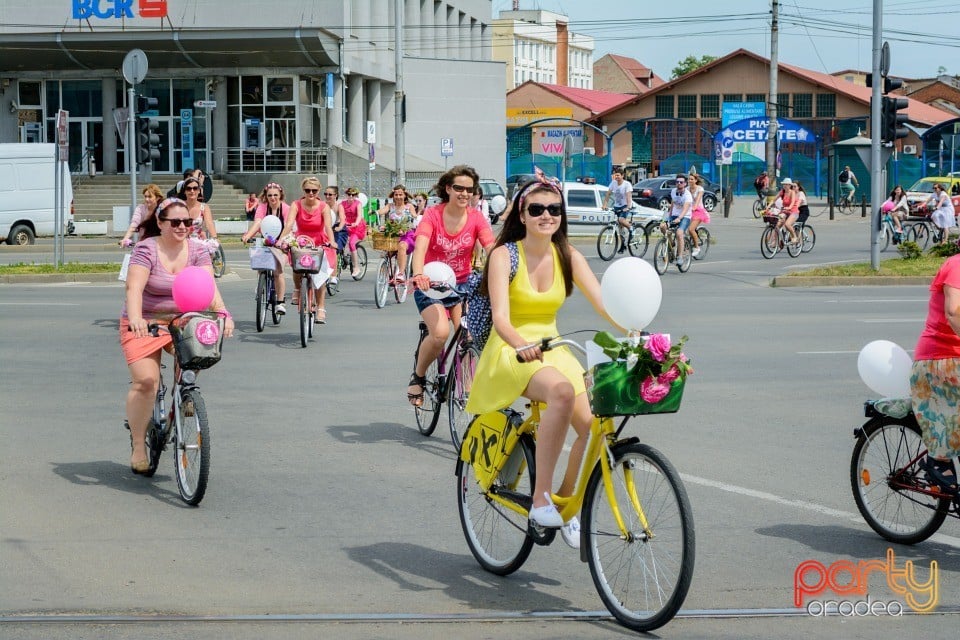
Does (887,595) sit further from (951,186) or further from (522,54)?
(522,54)

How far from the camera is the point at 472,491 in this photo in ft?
20.5

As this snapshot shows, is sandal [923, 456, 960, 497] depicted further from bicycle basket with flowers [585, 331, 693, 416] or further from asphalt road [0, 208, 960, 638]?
bicycle basket with flowers [585, 331, 693, 416]

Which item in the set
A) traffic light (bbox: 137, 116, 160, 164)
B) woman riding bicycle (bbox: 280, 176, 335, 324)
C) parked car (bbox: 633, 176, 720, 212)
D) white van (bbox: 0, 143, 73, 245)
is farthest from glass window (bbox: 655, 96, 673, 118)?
woman riding bicycle (bbox: 280, 176, 335, 324)

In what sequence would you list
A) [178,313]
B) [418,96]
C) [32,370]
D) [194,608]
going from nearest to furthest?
[194,608]
[178,313]
[32,370]
[418,96]

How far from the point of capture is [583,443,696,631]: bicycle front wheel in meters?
4.95

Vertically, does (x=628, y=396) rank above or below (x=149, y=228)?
below

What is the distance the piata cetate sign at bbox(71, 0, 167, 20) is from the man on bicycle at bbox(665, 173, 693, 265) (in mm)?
31226

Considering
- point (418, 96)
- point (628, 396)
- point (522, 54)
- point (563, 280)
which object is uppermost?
point (522, 54)

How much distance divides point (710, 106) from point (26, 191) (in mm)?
56391

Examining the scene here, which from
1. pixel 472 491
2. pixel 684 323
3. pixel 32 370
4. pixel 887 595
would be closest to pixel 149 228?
pixel 472 491

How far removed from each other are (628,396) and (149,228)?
3.90 m

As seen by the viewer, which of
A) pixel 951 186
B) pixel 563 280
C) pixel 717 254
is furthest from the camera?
pixel 951 186

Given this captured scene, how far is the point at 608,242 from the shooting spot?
1209 inches

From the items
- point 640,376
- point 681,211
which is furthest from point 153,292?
point 681,211
